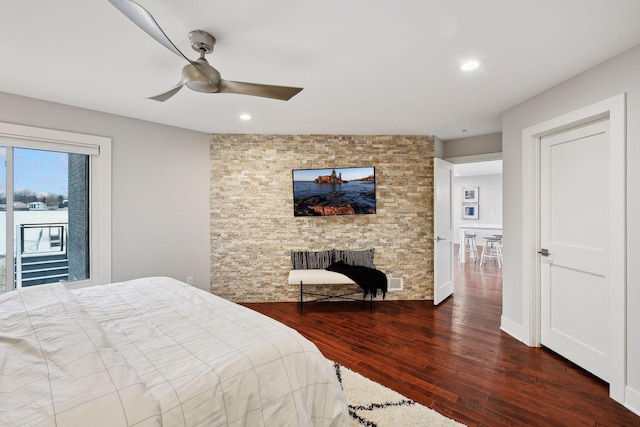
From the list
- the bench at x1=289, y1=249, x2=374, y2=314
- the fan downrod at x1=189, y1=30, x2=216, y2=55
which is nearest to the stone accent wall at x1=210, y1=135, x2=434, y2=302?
the bench at x1=289, y1=249, x2=374, y2=314

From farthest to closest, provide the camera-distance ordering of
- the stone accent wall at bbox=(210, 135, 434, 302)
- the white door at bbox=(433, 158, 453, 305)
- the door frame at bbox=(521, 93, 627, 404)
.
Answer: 1. the stone accent wall at bbox=(210, 135, 434, 302)
2. the white door at bbox=(433, 158, 453, 305)
3. the door frame at bbox=(521, 93, 627, 404)

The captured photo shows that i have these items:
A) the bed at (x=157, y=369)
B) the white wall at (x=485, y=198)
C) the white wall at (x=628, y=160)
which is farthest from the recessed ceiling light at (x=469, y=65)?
the white wall at (x=485, y=198)

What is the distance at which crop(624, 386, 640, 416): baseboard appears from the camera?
5.99 ft

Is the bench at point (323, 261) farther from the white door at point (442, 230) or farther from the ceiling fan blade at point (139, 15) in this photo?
the ceiling fan blade at point (139, 15)

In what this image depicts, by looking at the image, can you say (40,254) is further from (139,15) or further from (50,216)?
(139,15)

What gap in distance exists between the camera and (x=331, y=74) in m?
2.24

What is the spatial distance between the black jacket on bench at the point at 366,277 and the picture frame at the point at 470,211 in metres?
6.83

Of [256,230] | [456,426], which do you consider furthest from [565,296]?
[256,230]

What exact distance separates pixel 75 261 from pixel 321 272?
2.82m

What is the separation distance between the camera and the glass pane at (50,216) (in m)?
2.81

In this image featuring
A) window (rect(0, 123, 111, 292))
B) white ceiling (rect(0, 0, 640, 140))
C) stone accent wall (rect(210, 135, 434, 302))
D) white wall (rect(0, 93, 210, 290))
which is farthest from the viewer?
stone accent wall (rect(210, 135, 434, 302))

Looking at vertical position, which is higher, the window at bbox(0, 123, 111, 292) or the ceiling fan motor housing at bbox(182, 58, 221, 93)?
the ceiling fan motor housing at bbox(182, 58, 221, 93)

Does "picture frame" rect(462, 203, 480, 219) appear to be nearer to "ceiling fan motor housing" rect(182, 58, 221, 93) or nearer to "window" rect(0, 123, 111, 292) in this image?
"ceiling fan motor housing" rect(182, 58, 221, 93)

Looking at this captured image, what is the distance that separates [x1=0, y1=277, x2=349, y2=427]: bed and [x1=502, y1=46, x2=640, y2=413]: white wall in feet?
6.77
